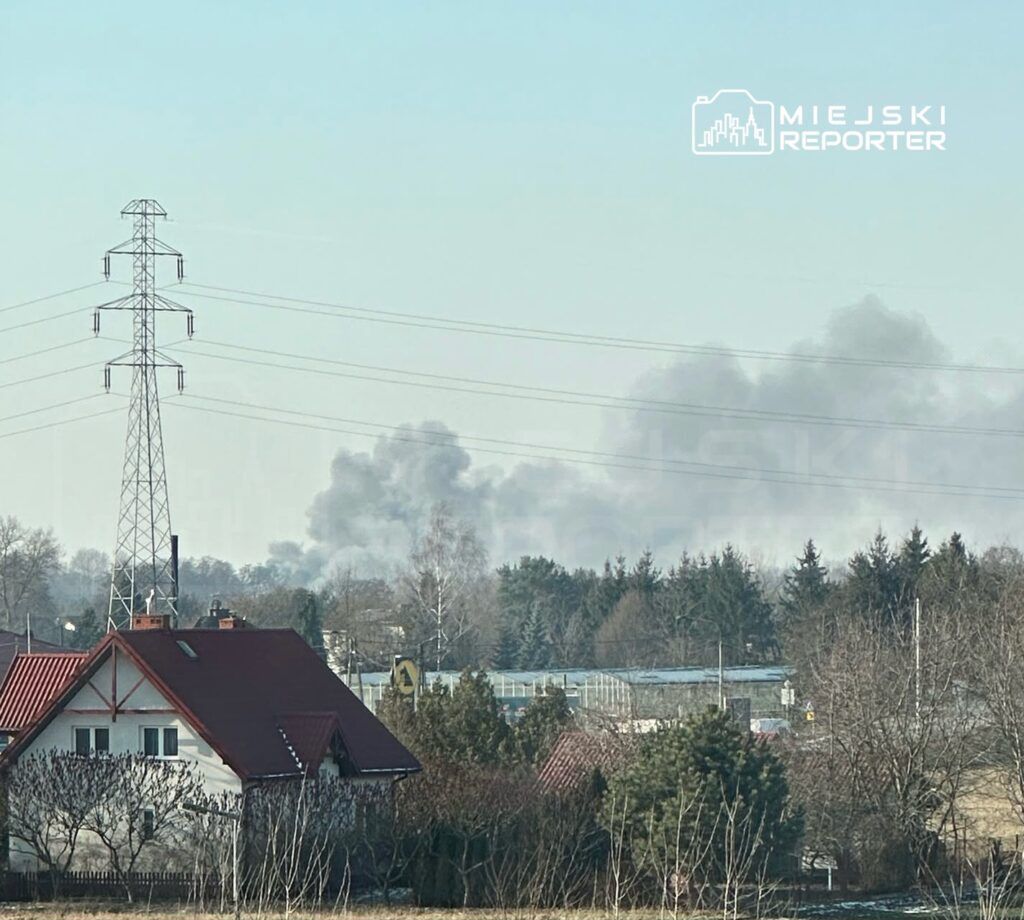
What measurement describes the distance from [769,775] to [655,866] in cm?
387

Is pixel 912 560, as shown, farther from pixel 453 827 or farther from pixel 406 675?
pixel 453 827

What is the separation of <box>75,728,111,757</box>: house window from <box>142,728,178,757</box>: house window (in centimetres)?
92

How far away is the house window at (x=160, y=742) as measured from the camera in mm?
45469

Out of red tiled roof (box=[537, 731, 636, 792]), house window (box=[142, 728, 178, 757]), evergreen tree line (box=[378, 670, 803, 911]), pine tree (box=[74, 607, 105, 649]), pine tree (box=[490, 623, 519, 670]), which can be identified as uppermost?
pine tree (box=[74, 607, 105, 649])

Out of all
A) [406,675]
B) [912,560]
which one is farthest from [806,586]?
[406,675]

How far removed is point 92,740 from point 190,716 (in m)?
2.78

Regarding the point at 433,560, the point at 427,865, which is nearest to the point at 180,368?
the point at 427,865

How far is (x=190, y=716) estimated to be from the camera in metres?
45.0

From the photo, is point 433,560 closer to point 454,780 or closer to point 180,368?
point 180,368

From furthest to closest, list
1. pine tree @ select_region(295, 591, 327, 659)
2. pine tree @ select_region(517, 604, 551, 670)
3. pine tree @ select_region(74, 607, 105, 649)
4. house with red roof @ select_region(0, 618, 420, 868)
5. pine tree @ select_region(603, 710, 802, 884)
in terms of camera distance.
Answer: pine tree @ select_region(517, 604, 551, 670) → pine tree @ select_region(295, 591, 327, 659) → pine tree @ select_region(74, 607, 105, 649) → house with red roof @ select_region(0, 618, 420, 868) → pine tree @ select_region(603, 710, 802, 884)

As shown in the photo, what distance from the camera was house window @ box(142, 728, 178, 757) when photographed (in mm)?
45469

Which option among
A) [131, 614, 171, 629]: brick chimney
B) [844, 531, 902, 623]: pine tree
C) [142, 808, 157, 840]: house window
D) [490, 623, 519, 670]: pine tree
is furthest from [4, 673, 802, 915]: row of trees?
[490, 623, 519, 670]: pine tree

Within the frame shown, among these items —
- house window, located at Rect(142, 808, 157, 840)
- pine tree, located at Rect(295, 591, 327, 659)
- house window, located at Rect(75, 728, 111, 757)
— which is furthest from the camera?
pine tree, located at Rect(295, 591, 327, 659)

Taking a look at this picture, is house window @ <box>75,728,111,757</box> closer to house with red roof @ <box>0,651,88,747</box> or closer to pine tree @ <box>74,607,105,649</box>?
house with red roof @ <box>0,651,88,747</box>
